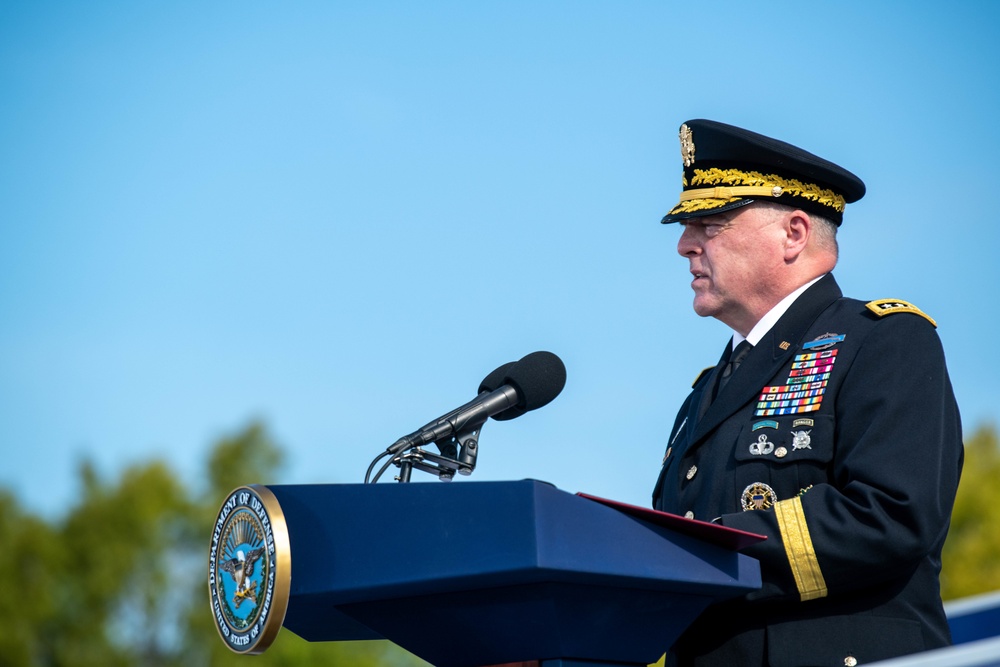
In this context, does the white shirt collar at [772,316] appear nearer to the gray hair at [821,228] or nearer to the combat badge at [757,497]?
the gray hair at [821,228]

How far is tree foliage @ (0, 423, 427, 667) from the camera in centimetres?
2498

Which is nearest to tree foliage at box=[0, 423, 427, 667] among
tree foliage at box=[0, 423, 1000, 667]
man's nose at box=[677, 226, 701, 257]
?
tree foliage at box=[0, 423, 1000, 667]

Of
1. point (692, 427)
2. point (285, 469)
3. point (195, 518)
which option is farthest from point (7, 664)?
point (692, 427)

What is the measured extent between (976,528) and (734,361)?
16408 millimetres

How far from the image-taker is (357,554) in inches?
94.0

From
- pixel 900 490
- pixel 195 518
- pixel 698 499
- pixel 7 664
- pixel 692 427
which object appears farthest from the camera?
pixel 195 518

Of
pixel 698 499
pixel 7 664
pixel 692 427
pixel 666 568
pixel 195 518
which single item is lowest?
pixel 666 568

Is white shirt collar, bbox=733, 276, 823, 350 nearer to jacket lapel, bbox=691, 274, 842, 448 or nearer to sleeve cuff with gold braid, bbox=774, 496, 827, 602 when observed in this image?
jacket lapel, bbox=691, 274, 842, 448

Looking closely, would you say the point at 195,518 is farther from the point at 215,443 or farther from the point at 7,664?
the point at 7,664

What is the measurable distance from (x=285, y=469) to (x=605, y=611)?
85.9 ft

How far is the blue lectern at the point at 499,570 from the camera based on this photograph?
2201 mm

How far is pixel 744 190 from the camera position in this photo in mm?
3502

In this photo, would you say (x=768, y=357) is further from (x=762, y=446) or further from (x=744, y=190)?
(x=744, y=190)

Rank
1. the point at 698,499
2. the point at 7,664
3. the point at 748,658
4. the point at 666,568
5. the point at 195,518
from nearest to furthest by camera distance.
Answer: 1. the point at 666,568
2. the point at 748,658
3. the point at 698,499
4. the point at 7,664
5. the point at 195,518
